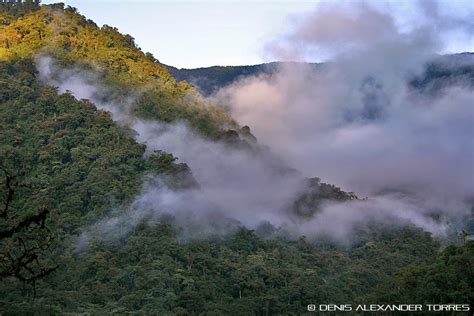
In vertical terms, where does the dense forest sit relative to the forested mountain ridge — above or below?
below

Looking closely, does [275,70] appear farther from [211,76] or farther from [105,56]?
[105,56]

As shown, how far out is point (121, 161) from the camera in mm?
47844

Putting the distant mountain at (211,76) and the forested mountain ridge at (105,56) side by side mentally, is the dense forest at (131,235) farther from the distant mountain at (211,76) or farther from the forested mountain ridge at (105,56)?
the distant mountain at (211,76)

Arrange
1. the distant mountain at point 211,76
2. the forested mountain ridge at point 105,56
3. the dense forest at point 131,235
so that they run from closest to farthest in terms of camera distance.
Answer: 1. the dense forest at point 131,235
2. the forested mountain ridge at point 105,56
3. the distant mountain at point 211,76

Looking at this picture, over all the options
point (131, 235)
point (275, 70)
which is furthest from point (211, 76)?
point (131, 235)

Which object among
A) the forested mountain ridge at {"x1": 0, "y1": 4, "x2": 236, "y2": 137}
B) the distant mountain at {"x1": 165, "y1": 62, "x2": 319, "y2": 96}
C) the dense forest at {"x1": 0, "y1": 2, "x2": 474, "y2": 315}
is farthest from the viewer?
the distant mountain at {"x1": 165, "y1": 62, "x2": 319, "y2": 96}

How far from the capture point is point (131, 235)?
40781mm

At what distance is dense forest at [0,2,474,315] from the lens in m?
32.5

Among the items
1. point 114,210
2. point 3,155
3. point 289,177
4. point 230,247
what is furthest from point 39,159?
point 289,177

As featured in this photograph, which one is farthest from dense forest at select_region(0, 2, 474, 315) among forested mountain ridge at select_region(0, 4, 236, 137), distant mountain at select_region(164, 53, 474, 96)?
distant mountain at select_region(164, 53, 474, 96)

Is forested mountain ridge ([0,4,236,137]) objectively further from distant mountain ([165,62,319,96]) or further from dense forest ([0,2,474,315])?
distant mountain ([165,62,319,96])

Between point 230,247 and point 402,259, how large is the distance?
16.5m

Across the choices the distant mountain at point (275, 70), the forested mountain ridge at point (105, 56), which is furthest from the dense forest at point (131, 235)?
the distant mountain at point (275, 70)

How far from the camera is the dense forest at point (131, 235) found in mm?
32531
